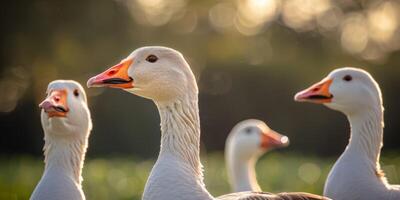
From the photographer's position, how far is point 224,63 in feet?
91.1

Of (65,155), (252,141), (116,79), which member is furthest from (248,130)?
(116,79)

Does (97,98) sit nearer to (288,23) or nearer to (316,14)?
(288,23)

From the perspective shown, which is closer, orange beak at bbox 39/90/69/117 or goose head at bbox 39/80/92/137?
orange beak at bbox 39/90/69/117

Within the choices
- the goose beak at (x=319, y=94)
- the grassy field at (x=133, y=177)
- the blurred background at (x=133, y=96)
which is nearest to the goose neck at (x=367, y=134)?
the goose beak at (x=319, y=94)

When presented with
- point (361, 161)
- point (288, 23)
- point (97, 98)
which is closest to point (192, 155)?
point (361, 161)

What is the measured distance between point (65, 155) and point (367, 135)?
2764mm

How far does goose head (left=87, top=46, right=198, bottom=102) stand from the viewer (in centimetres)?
649

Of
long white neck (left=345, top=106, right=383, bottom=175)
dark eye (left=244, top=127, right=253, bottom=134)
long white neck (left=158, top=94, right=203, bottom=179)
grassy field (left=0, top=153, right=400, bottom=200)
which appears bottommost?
grassy field (left=0, top=153, right=400, bottom=200)

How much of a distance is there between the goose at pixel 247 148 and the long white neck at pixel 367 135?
3793 mm

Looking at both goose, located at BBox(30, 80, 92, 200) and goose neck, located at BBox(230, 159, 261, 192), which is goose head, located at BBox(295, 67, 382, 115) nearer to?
goose, located at BBox(30, 80, 92, 200)

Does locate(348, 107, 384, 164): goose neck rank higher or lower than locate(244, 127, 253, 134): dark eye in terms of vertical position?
higher

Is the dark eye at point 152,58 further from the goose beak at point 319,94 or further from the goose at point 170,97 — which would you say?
the goose beak at point 319,94

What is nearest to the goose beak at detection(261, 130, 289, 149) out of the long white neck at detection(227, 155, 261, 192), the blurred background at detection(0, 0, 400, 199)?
the long white neck at detection(227, 155, 261, 192)

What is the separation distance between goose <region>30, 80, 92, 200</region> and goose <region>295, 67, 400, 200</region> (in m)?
2.06
